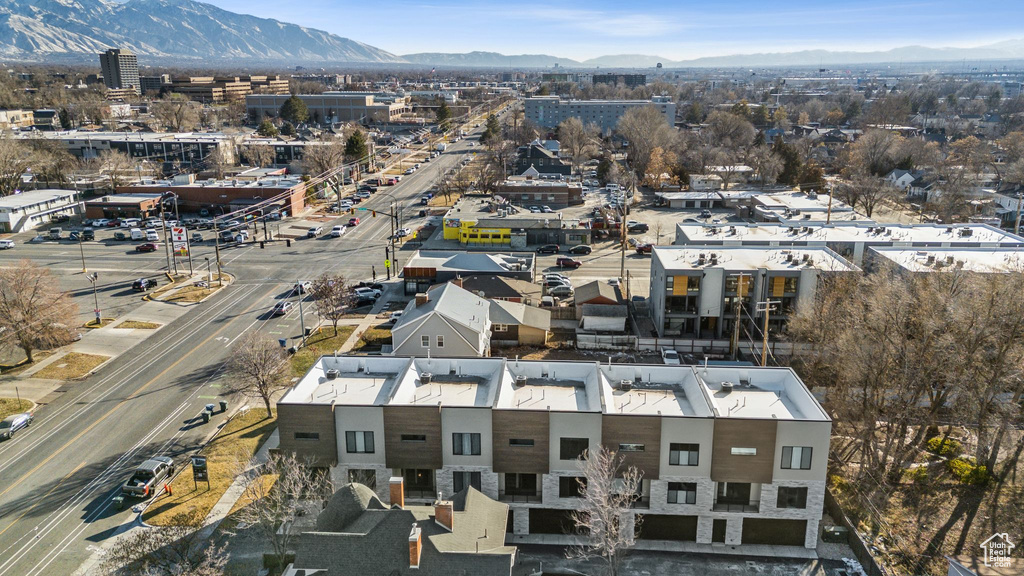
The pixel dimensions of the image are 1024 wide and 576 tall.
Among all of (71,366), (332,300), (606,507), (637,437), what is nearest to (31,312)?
(71,366)

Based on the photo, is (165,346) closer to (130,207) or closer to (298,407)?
(298,407)

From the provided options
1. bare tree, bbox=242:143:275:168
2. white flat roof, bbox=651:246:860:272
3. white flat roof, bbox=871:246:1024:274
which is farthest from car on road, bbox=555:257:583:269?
bare tree, bbox=242:143:275:168

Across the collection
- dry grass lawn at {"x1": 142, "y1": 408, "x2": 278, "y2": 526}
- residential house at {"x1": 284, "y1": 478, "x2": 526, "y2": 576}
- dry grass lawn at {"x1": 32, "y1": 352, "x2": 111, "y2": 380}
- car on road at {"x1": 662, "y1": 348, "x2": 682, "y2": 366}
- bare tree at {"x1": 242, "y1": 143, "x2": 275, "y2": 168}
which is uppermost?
bare tree at {"x1": 242, "y1": 143, "x2": 275, "y2": 168}

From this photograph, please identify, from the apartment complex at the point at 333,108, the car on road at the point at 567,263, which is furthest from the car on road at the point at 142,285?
the apartment complex at the point at 333,108

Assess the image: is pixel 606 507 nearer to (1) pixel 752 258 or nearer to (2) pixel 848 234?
(1) pixel 752 258

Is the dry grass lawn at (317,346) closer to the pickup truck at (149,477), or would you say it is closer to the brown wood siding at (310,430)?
the pickup truck at (149,477)

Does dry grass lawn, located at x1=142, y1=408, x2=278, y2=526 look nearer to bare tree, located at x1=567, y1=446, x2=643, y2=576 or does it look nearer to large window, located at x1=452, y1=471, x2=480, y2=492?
large window, located at x1=452, y1=471, x2=480, y2=492
